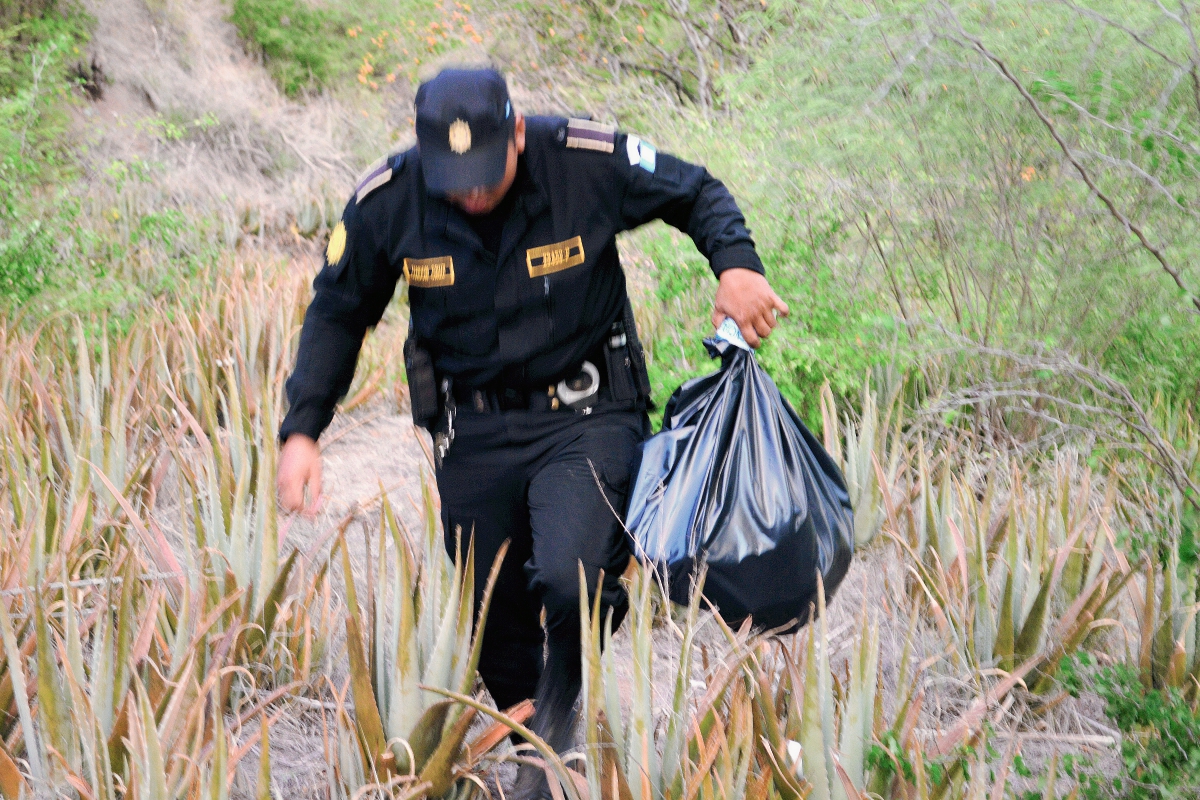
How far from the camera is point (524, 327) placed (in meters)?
2.33

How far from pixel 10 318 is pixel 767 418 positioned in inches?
181

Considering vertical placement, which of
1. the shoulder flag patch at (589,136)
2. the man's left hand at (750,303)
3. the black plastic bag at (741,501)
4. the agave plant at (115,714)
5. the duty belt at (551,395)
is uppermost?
the shoulder flag patch at (589,136)

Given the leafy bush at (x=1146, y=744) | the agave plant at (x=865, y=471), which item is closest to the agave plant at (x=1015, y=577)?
the leafy bush at (x=1146, y=744)

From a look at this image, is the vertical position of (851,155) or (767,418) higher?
(851,155)

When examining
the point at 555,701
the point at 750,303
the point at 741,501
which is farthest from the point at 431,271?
the point at 555,701

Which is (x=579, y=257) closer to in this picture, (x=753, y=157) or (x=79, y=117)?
(x=753, y=157)

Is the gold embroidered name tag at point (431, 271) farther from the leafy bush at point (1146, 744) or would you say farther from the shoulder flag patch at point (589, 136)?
the leafy bush at point (1146, 744)

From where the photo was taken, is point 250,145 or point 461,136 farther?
point 250,145

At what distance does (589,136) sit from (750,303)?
577 millimetres

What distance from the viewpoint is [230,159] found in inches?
460

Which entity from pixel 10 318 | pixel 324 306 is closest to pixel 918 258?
pixel 324 306

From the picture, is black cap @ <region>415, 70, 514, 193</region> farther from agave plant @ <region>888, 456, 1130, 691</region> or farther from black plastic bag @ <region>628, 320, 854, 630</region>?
agave plant @ <region>888, 456, 1130, 691</region>

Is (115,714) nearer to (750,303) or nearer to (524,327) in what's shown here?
(524,327)

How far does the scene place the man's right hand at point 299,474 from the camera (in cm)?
233
